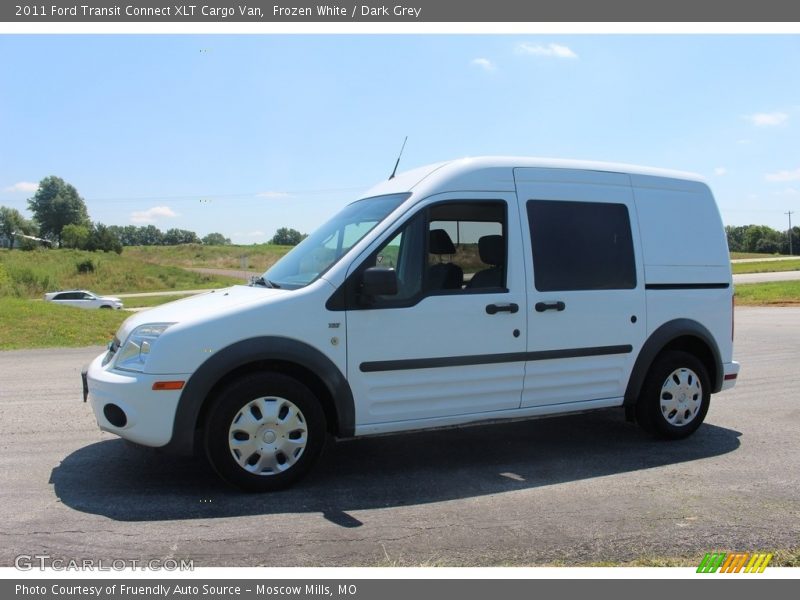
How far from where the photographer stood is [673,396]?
560 cm

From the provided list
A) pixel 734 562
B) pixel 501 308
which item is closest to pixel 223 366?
pixel 501 308

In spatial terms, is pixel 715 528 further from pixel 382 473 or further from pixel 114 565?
pixel 114 565

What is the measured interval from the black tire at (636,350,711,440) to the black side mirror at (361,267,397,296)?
2.66 metres

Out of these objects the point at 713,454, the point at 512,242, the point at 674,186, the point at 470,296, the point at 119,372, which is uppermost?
the point at 674,186

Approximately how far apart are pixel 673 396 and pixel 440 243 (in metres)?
2.52

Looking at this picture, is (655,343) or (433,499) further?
(655,343)

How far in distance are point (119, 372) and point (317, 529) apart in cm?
168

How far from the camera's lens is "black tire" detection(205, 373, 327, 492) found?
4.14 metres

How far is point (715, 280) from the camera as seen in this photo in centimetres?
580

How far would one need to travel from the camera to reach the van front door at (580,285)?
196 inches

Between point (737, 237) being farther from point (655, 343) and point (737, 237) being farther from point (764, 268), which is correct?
point (655, 343)

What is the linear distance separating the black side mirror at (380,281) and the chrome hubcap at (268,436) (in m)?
0.94

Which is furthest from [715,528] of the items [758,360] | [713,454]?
[758,360]

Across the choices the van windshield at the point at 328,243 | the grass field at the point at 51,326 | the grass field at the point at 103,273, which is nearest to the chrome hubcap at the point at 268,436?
the van windshield at the point at 328,243
